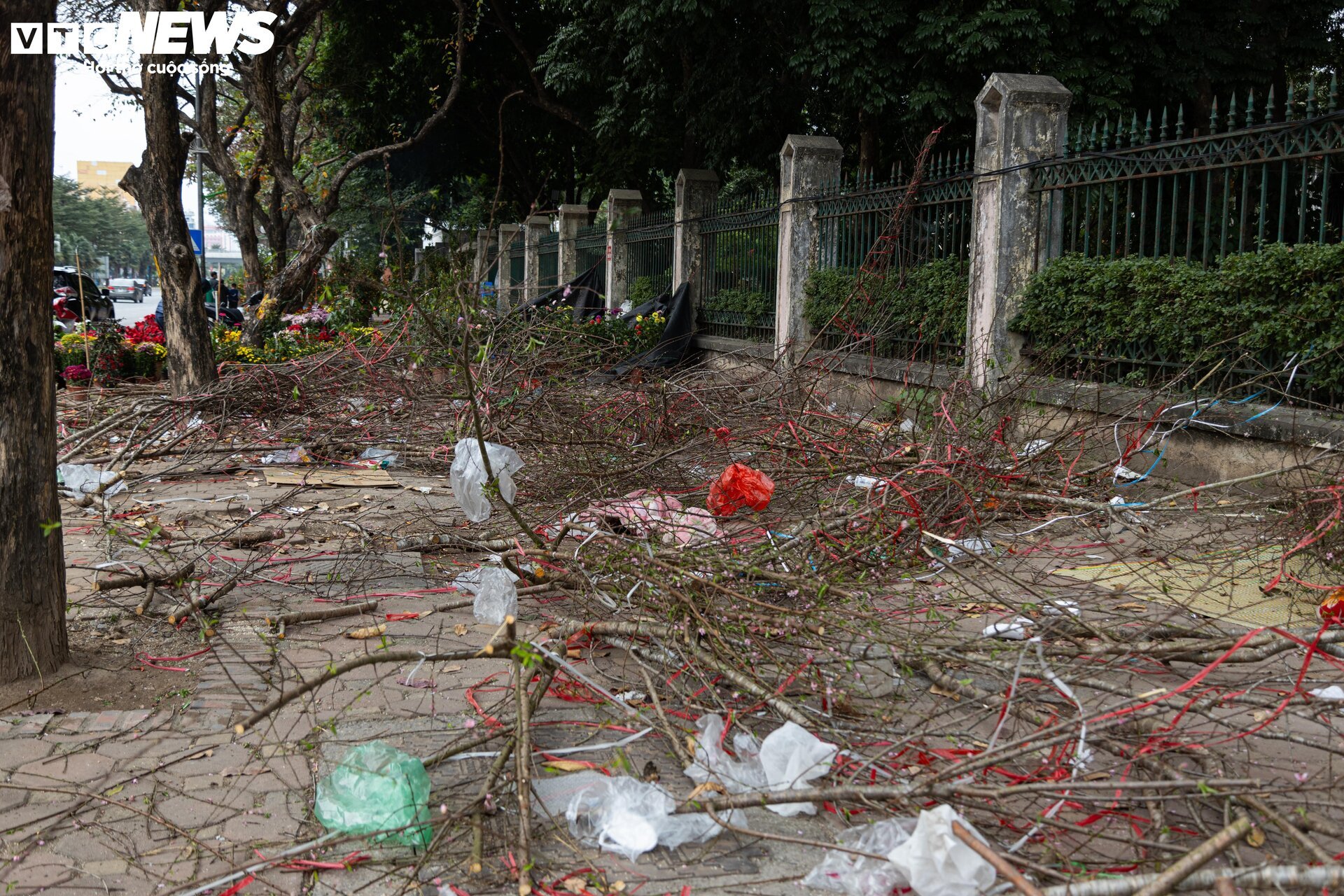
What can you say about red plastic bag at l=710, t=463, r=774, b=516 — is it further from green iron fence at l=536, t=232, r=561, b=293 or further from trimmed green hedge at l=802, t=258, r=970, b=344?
green iron fence at l=536, t=232, r=561, b=293

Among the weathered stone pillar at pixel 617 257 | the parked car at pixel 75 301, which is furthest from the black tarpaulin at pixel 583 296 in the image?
the parked car at pixel 75 301

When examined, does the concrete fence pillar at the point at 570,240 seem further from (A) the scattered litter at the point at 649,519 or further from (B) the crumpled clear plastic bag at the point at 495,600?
(B) the crumpled clear plastic bag at the point at 495,600

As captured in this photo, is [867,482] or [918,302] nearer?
[867,482]

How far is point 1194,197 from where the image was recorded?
6770 mm

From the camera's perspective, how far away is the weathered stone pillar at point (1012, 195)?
318 inches

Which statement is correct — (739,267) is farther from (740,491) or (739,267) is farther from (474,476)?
(474,476)

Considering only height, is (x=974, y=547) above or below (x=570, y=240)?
below

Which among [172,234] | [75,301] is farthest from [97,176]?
[172,234]

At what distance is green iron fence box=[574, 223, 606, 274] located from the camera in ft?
59.0

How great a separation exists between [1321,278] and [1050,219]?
2.50 metres

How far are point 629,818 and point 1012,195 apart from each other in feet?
22.0

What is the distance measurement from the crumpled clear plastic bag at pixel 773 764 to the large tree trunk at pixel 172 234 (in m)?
7.47

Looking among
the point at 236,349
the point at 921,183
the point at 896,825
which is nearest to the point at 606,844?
the point at 896,825

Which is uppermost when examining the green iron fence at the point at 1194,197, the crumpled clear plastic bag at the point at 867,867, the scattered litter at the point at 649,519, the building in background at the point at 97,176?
the building in background at the point at 97,176
